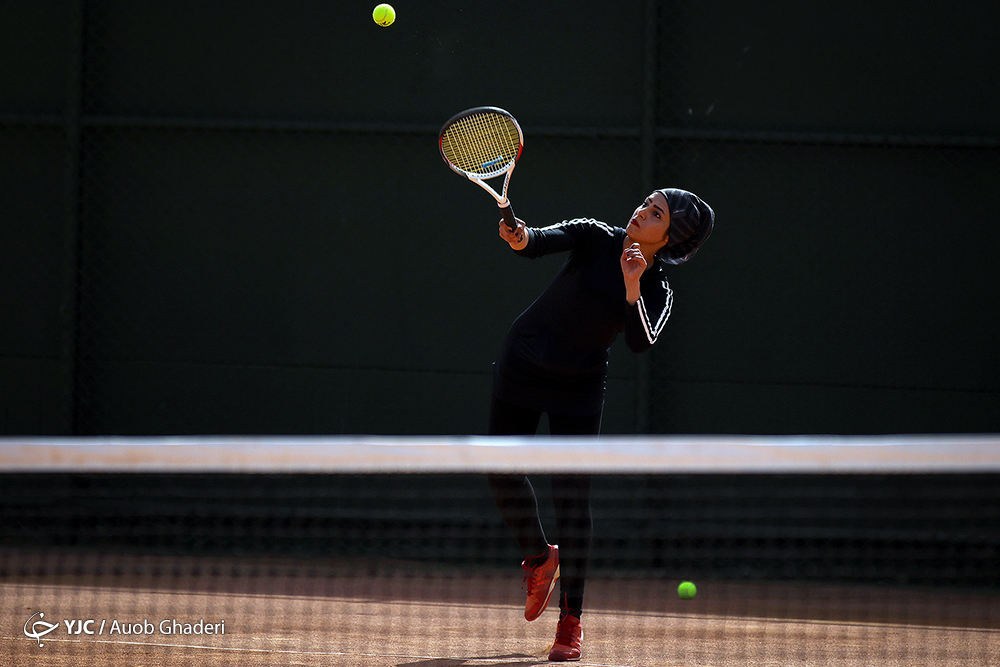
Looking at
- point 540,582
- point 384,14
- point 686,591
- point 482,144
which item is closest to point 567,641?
point 540,582

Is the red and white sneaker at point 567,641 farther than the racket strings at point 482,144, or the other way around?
the racket strings at point 482,144

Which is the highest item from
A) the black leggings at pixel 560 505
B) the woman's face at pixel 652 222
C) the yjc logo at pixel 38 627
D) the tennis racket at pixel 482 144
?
the tennis racket at pixel 482 144

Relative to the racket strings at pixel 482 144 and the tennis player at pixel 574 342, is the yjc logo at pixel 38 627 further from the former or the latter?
the racket strings at pixel 482 144

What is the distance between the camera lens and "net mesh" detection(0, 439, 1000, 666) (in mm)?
3303

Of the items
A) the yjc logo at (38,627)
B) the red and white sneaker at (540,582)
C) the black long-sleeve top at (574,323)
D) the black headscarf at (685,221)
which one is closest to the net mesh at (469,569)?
the yjc logo at (38,627)

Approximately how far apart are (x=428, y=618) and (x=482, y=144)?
1.68 metres

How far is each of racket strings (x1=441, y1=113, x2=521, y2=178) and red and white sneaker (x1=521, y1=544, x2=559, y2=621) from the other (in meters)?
1.23

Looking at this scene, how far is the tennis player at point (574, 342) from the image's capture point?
3045mm

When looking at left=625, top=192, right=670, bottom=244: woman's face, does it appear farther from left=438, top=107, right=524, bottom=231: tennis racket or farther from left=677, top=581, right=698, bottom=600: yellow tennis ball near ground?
left=677, top=581, right=698, bottom=600: yellow tennis ball near ground

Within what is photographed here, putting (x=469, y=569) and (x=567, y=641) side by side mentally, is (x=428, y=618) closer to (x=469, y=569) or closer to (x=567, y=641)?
(x=567, y=641)

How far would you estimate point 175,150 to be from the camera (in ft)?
16.8

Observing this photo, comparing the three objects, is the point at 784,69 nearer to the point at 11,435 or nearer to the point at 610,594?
the point at 610,594

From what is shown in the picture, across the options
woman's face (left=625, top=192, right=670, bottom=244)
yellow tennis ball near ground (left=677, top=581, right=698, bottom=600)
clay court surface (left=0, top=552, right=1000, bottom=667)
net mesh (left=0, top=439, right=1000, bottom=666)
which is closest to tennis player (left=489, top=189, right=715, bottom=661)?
woman's face (left=625, top=192, right=670, bottom=244)

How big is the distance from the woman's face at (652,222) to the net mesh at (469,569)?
2.36ft
